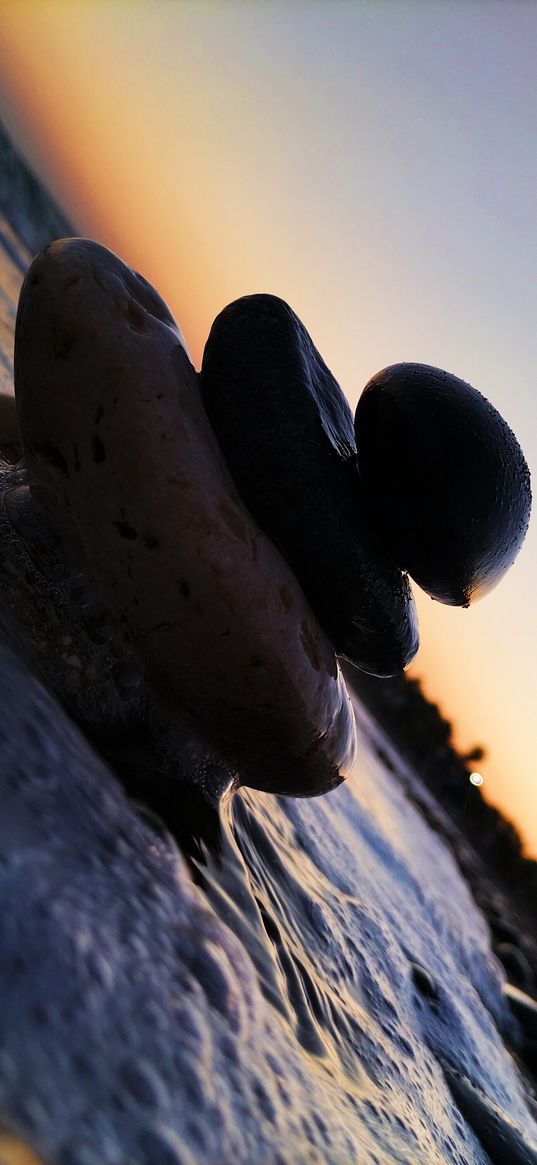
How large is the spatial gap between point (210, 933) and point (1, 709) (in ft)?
1.75

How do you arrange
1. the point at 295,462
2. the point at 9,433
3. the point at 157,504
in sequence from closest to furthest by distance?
1. the point at 157,504
2. the point at 295,462
3. the point at 9,433

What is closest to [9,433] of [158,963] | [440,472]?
[440,472]

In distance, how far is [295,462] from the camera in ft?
5.87

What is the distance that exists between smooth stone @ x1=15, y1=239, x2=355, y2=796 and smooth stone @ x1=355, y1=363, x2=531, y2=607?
0.31 m

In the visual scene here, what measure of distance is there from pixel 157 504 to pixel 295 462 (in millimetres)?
355

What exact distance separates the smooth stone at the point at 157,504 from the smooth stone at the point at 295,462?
61 mm

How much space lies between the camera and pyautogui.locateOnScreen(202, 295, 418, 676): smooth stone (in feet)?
5.88

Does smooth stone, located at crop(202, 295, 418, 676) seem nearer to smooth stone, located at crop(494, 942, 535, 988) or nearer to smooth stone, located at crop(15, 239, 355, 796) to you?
smooth stone, located at crop(15, 239, 355, 796)

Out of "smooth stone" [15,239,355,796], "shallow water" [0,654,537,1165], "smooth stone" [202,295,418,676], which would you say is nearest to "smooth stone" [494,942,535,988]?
"shallow water" [0,654,537,1165]

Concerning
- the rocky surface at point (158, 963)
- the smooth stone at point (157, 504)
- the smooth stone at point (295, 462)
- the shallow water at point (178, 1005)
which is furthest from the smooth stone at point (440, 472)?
the shallow water at point (178, 1005)

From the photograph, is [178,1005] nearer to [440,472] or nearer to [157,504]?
[157,504]

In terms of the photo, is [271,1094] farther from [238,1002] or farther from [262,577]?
[262,577]

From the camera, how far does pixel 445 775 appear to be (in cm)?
2392

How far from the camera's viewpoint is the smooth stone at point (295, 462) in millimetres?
1793
